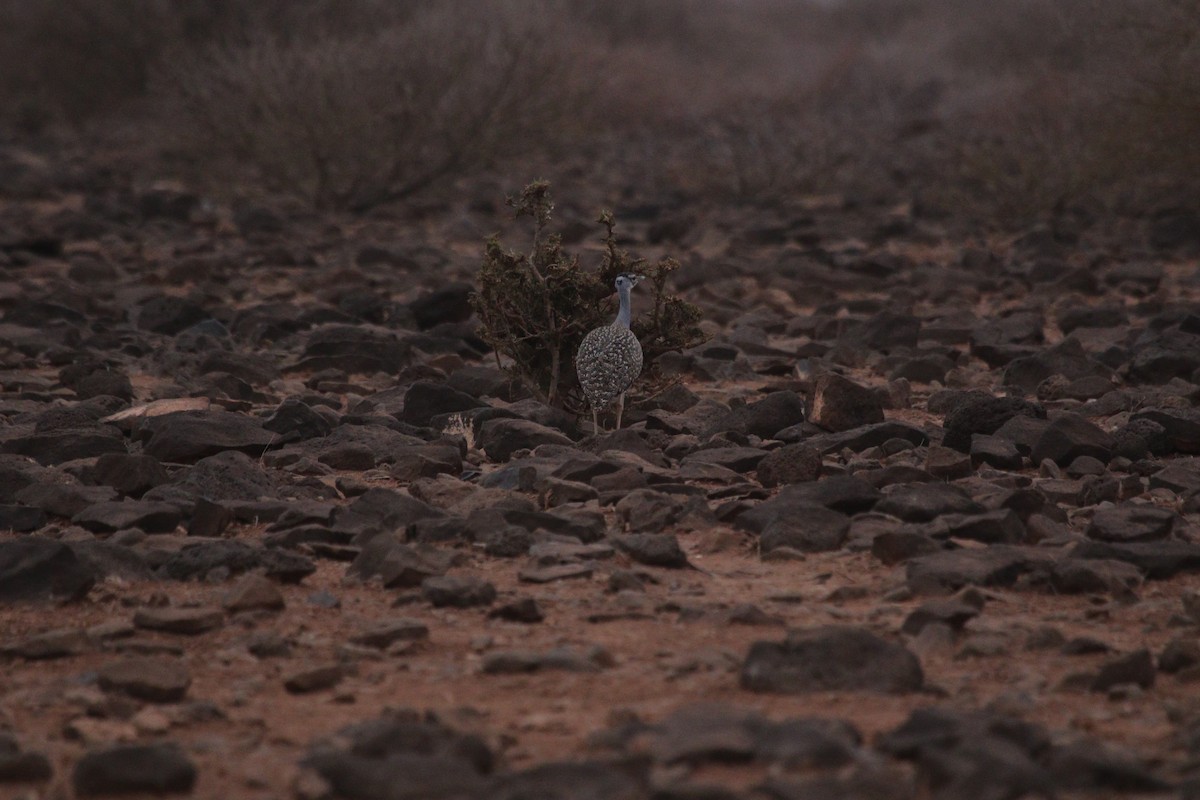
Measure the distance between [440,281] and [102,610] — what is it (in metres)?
8.02

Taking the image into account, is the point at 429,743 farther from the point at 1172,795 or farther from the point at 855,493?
the point at 855,493

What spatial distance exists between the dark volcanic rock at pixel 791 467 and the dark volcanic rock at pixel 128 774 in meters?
3.32

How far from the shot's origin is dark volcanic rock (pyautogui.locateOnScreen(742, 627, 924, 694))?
4223mm

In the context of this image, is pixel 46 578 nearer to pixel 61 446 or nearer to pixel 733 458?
pixel 61 446

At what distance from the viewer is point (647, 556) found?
5.47 m

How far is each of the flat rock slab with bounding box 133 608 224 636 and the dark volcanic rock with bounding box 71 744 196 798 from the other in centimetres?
120

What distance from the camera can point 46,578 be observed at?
516cm

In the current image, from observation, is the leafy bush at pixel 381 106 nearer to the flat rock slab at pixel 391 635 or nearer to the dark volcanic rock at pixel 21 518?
the dark volcanic rock at pixel 21 518

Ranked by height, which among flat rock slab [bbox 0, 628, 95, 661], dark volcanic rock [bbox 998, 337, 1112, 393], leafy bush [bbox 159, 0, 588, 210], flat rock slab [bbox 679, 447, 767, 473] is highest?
leafy bush [bbox 159, 0, 588, 210]

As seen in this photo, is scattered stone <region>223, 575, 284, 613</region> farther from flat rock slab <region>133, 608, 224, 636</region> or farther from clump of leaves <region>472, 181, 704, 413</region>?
clump of leaves <region>472, 181, 704, 413</region>

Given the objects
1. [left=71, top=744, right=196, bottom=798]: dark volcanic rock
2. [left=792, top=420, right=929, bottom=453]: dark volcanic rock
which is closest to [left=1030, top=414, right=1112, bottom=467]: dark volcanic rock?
[left=792, top=420, right=929, bottom=453]: dark volcanic rock

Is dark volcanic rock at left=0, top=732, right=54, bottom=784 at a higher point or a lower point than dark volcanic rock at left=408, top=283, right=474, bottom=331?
lower

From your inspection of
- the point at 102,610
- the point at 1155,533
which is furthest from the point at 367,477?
the point at 1155,533

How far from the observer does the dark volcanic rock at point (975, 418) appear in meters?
7.17
